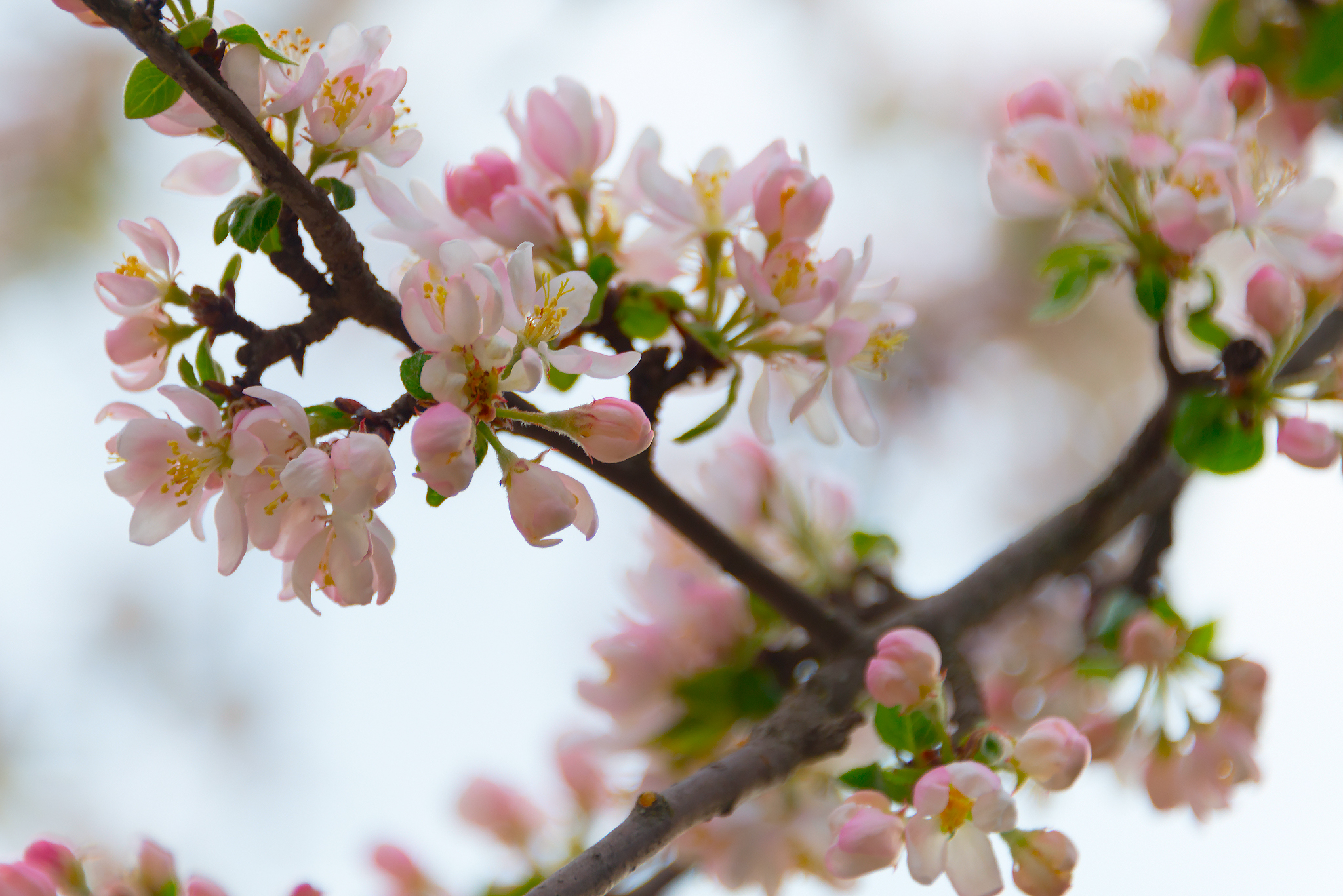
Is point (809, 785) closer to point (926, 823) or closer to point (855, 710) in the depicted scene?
point (855, 710)

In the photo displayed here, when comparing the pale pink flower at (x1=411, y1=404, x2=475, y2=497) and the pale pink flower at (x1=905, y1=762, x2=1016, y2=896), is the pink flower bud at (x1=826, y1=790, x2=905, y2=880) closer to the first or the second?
the pale pink flower at (x1=905, y1=762, x2=1016, y2=896)

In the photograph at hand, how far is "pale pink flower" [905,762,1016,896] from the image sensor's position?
0.55 meters

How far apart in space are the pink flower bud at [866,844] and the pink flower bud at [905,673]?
0.24ft

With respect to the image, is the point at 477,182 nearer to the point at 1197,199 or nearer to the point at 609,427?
the point at 609,427

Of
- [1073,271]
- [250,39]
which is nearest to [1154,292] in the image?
[1073,271]

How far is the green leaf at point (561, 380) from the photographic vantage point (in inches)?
24.0

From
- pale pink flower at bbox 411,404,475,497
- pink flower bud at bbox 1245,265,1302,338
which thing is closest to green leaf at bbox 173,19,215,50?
pale pink flower at bbox 411,404,475,497

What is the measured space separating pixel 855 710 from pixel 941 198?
1.56 m

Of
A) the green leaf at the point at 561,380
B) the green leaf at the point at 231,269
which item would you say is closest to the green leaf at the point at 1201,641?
the green leaf at the point at 561,380

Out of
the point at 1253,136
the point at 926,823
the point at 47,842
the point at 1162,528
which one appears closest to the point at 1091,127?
the point at 1253,136

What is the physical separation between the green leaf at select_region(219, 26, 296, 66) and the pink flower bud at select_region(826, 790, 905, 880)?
0.52 m

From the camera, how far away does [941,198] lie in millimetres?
2039

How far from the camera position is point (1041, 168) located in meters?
0.80

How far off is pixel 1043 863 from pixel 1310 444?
38cm
